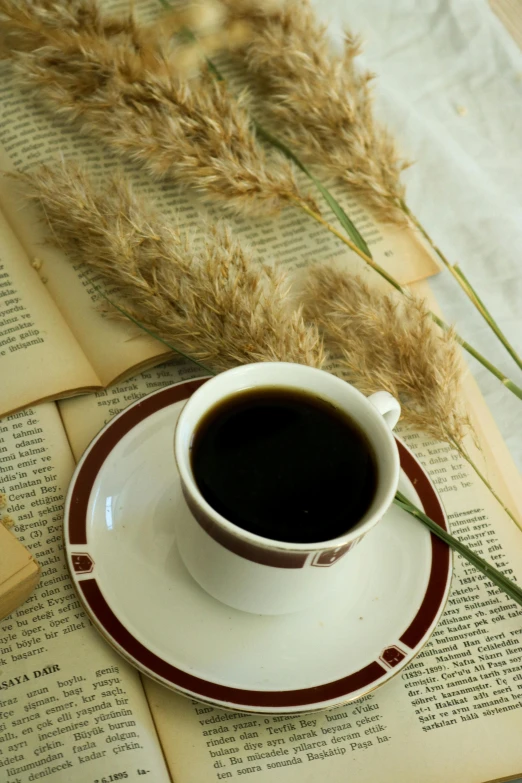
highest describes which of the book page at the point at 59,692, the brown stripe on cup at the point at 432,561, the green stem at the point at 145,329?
the green stem at the point at 145,329

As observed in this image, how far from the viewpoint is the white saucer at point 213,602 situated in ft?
1.94

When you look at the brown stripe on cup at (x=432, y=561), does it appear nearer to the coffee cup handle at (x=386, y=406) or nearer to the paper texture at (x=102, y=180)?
the coffee cup handle at (x=386, y=406)

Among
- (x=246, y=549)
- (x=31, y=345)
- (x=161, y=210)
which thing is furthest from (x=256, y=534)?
(x=161, y=210)

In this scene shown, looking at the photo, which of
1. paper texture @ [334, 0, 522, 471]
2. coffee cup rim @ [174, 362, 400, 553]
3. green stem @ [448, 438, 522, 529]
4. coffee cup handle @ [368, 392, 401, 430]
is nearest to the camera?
coffee cup rim @ [174, 362, 400, 553]

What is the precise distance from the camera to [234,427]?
611 millimetres

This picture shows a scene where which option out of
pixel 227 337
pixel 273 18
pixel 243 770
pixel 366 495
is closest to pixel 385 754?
pixel 243 770

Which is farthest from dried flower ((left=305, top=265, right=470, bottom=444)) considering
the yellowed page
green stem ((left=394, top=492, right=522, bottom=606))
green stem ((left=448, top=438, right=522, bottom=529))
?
the yellowed page

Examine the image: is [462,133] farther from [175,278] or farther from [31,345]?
[31,345]

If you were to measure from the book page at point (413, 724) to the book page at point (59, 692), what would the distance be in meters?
0.03

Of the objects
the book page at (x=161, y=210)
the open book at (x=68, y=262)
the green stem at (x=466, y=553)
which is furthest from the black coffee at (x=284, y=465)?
the book page at (x=161, y=210)

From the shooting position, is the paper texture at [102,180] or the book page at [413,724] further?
the paper texture at [102,180]

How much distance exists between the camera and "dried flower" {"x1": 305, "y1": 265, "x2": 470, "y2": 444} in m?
0.78

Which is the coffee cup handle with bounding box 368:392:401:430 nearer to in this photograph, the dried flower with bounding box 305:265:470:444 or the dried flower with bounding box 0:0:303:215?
the dried flower with bounding box 305:265:470:444

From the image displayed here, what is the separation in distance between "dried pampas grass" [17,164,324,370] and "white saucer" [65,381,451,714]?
0.38 feet
